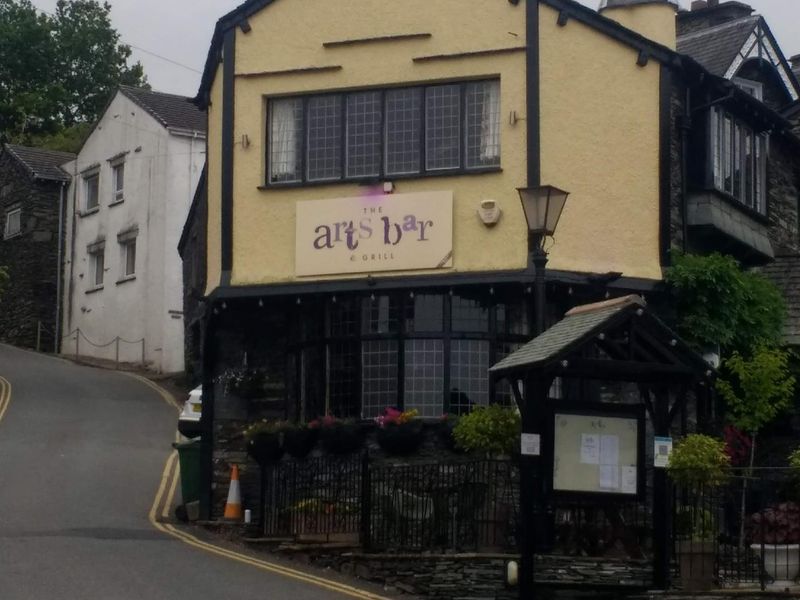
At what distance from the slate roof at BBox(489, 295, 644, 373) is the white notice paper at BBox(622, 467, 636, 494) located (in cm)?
156

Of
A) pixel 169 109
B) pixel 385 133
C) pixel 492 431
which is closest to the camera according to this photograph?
pixel 492 431

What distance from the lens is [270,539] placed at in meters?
20.5

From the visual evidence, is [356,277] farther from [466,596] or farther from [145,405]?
[145,405]

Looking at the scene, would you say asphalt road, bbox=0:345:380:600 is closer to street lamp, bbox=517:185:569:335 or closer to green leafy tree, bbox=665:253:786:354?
street lamp, bbox=517:185:569:335

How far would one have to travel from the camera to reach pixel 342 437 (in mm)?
22062

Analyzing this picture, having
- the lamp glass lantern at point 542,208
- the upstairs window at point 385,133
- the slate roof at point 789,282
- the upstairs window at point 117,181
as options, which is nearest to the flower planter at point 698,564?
the lamp glass lantern at point 542,208

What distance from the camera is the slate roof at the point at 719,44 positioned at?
1088 inches

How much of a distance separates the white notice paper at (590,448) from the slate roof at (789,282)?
1045 centimetres

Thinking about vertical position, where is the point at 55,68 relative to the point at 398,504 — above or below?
above

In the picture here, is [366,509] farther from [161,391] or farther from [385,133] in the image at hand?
[161,391]

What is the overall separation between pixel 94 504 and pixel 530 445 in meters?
9.84

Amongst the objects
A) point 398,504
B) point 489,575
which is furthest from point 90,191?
Answer: point 489,575

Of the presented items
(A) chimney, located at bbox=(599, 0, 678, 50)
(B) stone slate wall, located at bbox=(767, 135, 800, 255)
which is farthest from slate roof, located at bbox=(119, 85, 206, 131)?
(A) chimney, located at bbox=(599, 0, 678, 50)

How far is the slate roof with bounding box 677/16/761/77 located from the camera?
90.7 ft
